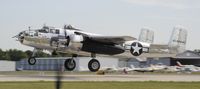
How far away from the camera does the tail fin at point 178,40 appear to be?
44122mm

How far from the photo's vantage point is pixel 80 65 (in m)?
109

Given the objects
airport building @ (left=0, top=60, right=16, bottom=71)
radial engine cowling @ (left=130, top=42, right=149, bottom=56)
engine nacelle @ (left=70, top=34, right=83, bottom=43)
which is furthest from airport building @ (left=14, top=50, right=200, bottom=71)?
engine nacelle @ (left=70, top=34, right=83, bottom=43)

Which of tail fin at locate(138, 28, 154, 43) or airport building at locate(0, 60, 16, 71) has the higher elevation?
tail fin at locate(138, 28, 154, 43)

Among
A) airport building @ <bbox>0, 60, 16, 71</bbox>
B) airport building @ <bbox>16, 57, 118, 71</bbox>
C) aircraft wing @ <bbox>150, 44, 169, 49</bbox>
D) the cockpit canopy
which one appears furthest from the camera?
airport building @ <bbox>0, 60, 16, 71</bbox>

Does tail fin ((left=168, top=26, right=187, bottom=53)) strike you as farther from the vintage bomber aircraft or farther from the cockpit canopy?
the cockpit canopy

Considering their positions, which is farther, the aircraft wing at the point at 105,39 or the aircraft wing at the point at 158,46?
the aircraft wing at the point at 158,46

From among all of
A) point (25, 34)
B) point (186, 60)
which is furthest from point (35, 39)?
point (186, 60)

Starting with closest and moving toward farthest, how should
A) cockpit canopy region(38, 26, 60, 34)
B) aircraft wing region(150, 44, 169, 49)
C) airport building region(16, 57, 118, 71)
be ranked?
cockpit canopy region(38, 26, 60, 34), aircraft wing region(150, 44, 169, 49), airport building region(16, 57, 118, 71)

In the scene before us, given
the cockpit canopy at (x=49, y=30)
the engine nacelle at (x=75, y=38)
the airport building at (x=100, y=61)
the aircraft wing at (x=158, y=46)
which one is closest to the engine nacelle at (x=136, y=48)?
the aircraft wing at (x=158, y=46)

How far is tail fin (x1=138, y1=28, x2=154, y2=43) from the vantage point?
1754 inches

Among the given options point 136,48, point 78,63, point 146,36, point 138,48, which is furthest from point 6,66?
point 136,48

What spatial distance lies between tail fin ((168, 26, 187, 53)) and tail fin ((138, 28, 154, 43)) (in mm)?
2037

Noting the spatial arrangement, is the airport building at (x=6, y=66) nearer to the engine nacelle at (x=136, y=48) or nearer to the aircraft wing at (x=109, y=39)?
the engine nacelle at (x=136, y=48)

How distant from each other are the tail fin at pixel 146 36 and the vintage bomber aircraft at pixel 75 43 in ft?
15.6
